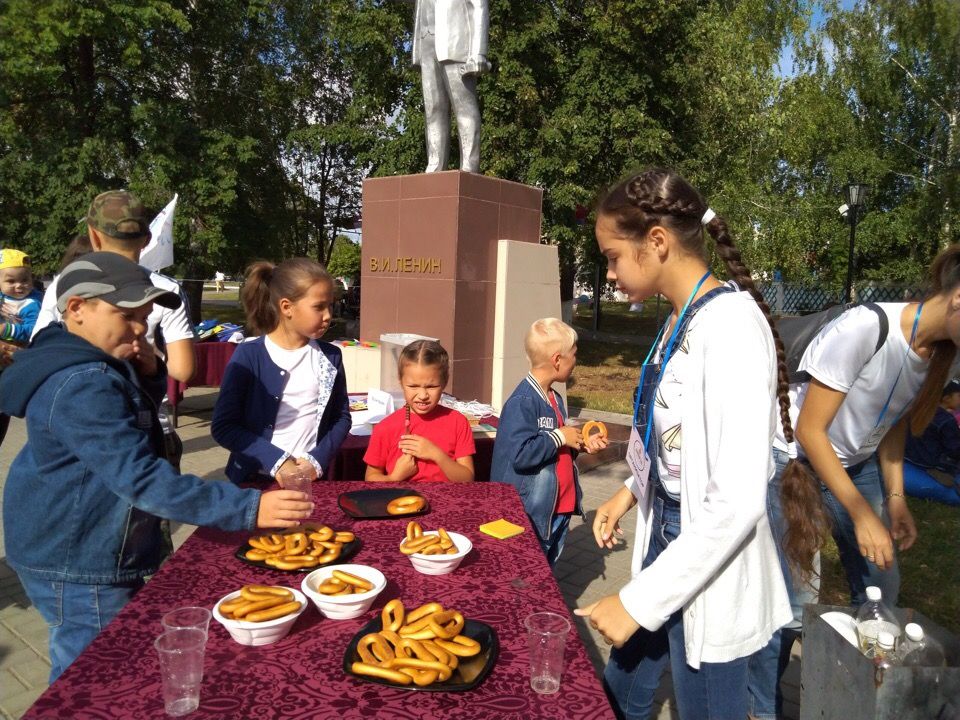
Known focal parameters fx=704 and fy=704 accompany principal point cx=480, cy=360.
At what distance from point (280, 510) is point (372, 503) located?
0.59 m

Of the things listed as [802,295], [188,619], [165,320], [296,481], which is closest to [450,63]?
[165,320]

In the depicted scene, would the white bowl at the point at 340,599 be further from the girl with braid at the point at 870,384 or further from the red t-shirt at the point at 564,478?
the red t-shirt at the point at 564,478

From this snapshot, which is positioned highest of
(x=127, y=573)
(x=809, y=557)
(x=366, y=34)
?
(x=366, y=34)

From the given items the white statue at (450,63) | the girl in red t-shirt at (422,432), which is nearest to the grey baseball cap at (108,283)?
the girl in red t-shirt at (422,432)

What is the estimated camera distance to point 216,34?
55.7 feet

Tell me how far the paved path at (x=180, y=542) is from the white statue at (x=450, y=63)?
386 centimetres

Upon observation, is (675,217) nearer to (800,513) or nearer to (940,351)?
(800,513)

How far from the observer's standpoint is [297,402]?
307 cm

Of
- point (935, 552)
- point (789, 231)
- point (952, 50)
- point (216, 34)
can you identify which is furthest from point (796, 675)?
point (952, 50)

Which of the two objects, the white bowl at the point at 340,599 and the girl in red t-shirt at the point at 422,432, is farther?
the girl in red t-shirt at the point at 422,432

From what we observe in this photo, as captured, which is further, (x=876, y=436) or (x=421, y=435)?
(x=421, y=435)

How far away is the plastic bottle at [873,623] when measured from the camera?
5.68ft

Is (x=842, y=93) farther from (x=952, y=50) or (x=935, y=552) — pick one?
(x=935, y=552)

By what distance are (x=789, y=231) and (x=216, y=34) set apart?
14.2 m
